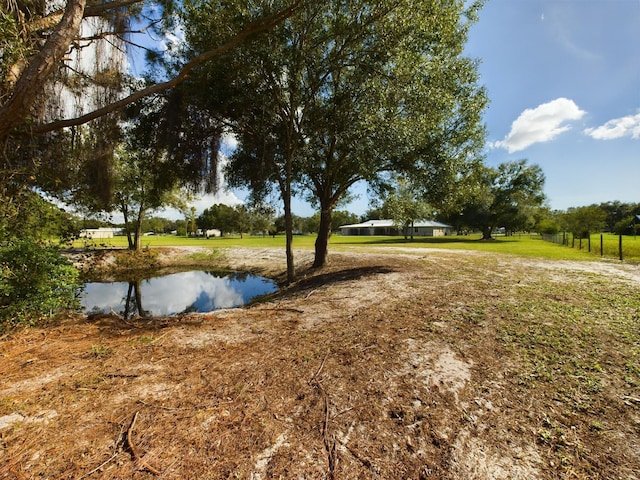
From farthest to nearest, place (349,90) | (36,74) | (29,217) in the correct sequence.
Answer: (349,90) < (29,217) < (36,74)

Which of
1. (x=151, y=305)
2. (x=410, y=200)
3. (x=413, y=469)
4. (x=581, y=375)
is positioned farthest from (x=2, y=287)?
(x=410, y=200)

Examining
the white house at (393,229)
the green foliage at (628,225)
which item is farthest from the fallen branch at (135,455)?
the white house at (393,229)

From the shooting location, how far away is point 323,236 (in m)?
13.1

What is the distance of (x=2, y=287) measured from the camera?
12.9 ft

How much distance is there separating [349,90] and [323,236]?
20.4 ft

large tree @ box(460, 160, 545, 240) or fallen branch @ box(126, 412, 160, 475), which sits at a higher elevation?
large tree @ box(460, 160, 545, 240)

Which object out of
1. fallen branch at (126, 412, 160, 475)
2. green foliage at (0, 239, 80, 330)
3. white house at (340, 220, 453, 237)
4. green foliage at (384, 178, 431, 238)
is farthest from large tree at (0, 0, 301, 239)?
white house at (340, 220, 453, 237)

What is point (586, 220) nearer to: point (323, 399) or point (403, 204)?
point (403, 204)

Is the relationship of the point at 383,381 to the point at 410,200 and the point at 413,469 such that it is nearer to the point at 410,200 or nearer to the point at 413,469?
the point at 413,469

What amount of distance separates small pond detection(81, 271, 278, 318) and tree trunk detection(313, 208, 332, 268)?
9.14 feet

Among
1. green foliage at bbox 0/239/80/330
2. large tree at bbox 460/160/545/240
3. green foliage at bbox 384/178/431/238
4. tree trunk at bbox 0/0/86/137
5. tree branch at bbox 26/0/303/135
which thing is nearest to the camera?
tree trunk at bbox 0/0/86/137

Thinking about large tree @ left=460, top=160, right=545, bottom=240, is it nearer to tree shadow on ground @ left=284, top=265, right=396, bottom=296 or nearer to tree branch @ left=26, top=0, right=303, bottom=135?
tree shadow on ground @ left=284, top=265, right=396, bottom=296

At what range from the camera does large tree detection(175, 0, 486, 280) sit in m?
7.57

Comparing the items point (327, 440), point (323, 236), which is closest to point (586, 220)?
point (323, 236)
